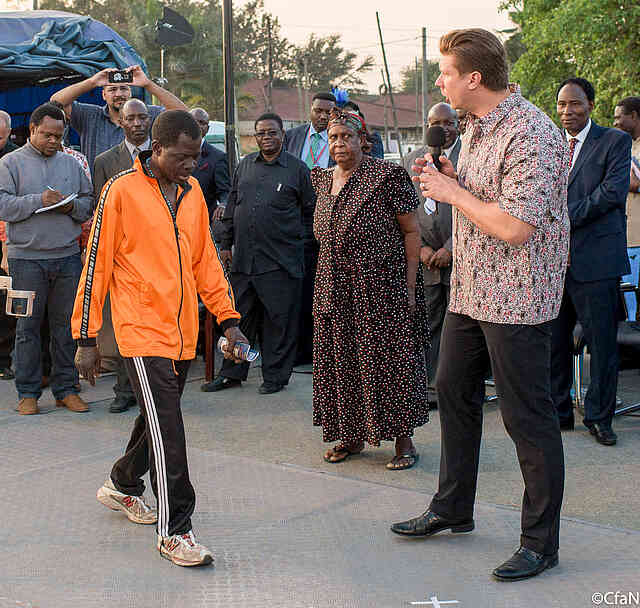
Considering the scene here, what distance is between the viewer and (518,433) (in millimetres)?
3777

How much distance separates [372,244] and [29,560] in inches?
98.1

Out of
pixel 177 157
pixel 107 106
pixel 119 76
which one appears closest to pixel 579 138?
pixel 177 157

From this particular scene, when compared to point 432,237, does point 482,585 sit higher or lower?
lower

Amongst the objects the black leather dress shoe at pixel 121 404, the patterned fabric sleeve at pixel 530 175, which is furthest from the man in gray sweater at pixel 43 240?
the patterned fabric sleeve at pixel 530 175

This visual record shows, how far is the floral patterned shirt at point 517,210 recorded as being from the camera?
3.56 m

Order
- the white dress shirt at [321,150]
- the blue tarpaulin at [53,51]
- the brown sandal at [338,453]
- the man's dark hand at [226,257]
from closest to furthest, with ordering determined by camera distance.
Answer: the brown sandal at [338,453]
the man's dark hand at [226,257]
the white dress shirt at [321,150]
the blue tarpaulin at [53,51]

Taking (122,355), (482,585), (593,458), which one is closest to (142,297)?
(122,355)

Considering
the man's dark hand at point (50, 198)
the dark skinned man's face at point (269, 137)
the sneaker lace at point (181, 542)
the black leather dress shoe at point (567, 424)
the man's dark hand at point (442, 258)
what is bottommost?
the black leather dress shoe at point (567, 424)

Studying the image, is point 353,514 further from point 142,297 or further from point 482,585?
point 142,297

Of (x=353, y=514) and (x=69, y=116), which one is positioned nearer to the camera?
(x=353, y=514)

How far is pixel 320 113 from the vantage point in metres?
8.20

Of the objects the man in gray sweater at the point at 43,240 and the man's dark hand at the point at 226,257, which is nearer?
the man in gray sweater at the point at 43,240

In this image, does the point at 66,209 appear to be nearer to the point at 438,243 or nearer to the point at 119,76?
the point at 119,76

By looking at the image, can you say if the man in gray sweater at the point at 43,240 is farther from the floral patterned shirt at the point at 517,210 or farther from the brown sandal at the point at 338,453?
the floral patterned shirt at the point at 517,210
